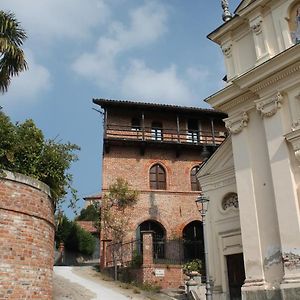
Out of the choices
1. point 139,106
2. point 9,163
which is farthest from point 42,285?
point 139,106

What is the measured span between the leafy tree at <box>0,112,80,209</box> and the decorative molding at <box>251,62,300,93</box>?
6.94 metres

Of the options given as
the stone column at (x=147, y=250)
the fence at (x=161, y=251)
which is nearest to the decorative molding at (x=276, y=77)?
the stone column at (x=147, y=250)

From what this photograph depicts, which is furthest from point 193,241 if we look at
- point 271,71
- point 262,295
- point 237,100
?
point 271,71

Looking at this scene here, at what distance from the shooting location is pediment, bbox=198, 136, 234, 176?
15898mm

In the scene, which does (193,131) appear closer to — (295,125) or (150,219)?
(150,219)

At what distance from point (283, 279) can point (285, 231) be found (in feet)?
4.35

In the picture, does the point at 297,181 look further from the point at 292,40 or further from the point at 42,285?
the point at 42,285

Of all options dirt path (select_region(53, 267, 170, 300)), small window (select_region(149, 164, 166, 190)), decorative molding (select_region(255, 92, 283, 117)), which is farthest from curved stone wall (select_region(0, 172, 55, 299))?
small window (select_region(149, 164, 166, 190))

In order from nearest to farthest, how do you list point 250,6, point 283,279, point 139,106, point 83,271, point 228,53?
point 283,279 < point 250,6 < point 228,53 < point 83,271 < point 139,106

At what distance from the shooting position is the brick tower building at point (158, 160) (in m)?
26.2

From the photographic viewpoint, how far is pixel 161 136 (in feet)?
92.9

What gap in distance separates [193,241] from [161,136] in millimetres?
7529

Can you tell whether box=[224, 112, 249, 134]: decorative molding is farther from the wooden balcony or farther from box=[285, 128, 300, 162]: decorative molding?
the wooden balcony

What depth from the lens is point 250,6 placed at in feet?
47.1
